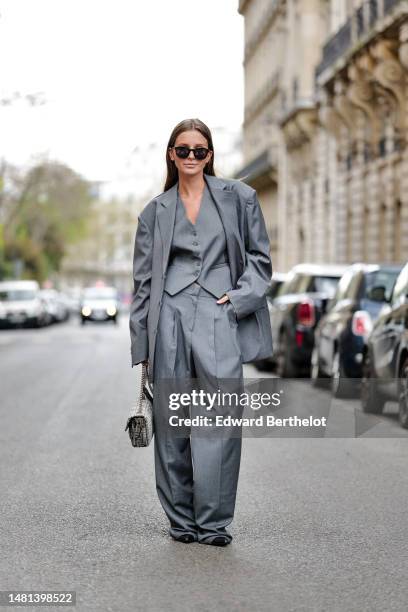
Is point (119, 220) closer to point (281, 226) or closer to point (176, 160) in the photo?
point (281, 226)

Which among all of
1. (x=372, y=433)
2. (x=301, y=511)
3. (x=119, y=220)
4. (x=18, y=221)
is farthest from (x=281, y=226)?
(x=119, y=220)

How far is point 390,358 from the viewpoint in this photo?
14.1 meters

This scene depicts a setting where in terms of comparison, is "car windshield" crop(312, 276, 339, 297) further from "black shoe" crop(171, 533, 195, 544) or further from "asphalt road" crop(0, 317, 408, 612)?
"black shoe" crop(171, 533, 195, 544)

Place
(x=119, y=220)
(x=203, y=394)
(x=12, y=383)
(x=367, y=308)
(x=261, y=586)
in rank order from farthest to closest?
1. (x=119, y=220)
2. (x=12, y=383)
3. (x=367, y=308)
4. (x=203, y=394)
5. (x=261, y=586)

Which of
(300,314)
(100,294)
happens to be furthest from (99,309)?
(300,314)

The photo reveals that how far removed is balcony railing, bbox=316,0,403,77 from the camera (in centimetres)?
3522

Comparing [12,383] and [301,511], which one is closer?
[301,511]

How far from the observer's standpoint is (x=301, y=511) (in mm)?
8211

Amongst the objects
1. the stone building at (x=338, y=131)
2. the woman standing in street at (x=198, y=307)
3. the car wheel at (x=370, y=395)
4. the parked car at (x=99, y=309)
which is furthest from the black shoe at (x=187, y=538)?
the parked car at (x=99, y=309)

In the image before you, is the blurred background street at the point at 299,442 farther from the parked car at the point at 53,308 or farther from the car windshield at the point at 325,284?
the parked car at the point at 53,308

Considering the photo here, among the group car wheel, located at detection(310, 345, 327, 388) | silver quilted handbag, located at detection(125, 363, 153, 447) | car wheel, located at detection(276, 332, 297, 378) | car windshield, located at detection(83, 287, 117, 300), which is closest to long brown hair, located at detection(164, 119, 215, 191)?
silver quilted handbag, located at detection(125, 363, 153, 447)

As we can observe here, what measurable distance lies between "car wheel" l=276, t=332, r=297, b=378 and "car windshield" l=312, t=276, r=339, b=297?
0.80 m

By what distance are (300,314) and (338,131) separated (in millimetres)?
23863

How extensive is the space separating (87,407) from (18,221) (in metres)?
83.8
